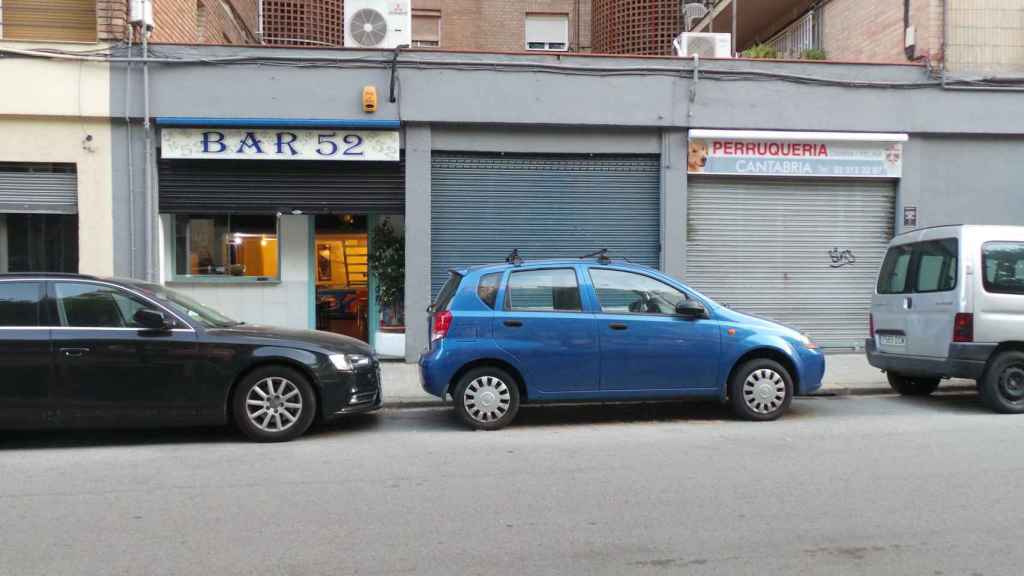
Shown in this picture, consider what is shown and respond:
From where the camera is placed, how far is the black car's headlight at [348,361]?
7383mm

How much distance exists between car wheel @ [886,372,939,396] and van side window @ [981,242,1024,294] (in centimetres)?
167

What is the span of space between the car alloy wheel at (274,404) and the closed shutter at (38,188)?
629 cm

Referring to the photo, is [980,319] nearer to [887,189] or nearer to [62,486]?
[887,189]

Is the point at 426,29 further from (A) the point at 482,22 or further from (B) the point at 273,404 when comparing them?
(B) the point at 273,404

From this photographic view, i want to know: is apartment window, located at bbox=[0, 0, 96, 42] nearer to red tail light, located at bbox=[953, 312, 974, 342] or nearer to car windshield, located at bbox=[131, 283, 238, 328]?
car windshield, located at bbox=[131, 283, 238, 328]

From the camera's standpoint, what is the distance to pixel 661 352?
7.78 metres

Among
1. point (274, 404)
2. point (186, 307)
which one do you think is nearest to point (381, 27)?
point (186, 307)

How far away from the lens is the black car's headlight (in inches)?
291

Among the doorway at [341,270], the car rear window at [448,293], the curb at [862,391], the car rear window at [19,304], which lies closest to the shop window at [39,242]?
the doorway at [341,270]

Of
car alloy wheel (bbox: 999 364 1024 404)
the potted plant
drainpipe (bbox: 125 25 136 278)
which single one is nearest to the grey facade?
drainpipe (bbox: 125 25 136 278)

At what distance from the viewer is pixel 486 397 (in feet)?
25.2

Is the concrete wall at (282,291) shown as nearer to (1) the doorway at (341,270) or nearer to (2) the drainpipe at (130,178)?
(1) the doorway at (341,270)

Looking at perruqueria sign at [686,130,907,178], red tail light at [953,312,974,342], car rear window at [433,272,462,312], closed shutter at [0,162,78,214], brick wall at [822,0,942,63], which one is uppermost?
brick wall at [822,0,942,63]

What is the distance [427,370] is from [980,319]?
18.7 ft
